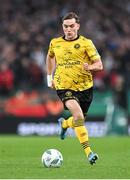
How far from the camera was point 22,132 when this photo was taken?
21.6m

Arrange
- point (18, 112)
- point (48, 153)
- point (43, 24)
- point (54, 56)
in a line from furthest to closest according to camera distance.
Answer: point (43, 24), point (18, 112), point (54, 56), point (48, 153)

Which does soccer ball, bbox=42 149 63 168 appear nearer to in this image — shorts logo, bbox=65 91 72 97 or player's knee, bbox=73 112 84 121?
player's knee, bbox=73 112 84 121

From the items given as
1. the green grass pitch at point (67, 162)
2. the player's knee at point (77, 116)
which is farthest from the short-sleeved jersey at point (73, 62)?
the green grass pitch at point (67, 162)

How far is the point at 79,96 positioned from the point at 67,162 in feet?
3.60

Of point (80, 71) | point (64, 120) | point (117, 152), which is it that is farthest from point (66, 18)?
point (117, 152)

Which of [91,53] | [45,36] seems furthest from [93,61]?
[45,36]

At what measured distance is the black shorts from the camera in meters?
10.9

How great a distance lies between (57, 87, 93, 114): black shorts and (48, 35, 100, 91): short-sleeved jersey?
0.25 feet

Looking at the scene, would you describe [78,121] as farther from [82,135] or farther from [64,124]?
[64,124]

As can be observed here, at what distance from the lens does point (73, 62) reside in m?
11.1

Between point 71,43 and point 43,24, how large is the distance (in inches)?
486

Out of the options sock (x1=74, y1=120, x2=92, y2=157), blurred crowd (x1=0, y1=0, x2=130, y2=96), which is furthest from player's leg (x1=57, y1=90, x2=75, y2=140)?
blurred crowd (x1=0, y1=0, x2=130, y2=96)

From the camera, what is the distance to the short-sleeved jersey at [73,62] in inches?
434

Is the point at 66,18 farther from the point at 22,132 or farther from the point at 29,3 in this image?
the point at 29,3
